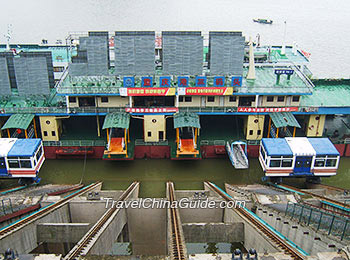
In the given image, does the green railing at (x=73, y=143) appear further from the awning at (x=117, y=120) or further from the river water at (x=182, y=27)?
the awning at (x=117, y=120)

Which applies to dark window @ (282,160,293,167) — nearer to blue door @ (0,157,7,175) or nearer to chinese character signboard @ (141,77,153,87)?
chinese character signboard @ (141,77,153,87)

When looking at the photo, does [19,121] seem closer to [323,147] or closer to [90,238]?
[90,238]

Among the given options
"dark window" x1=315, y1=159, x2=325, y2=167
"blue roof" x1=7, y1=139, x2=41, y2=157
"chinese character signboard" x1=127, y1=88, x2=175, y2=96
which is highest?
"chinese character signboard" x1=127, y1=88, x2=175, y2=96

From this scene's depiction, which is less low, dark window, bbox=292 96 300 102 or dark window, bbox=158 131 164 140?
dark window, bbox=292 96 300 102

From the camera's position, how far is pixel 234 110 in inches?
1678

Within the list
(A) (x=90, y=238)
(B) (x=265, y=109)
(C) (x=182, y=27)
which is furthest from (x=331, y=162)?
(C) (x=182, y=27)

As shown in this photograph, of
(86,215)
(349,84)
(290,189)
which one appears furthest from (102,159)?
(349,84)

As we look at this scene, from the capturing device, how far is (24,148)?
36.0 meters

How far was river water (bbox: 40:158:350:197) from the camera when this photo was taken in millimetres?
39000

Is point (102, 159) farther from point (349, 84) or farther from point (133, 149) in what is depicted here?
point (349, 84)

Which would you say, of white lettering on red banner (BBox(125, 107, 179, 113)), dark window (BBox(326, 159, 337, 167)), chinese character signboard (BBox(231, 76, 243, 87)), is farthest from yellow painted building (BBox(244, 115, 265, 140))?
dark window (BBox(326, 159, 337, 167))

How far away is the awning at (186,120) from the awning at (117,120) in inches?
221

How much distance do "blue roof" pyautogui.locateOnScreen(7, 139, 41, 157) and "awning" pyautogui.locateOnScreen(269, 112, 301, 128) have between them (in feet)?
86.2

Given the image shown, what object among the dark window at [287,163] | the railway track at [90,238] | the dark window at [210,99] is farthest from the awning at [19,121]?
the dark window at [287,163]
